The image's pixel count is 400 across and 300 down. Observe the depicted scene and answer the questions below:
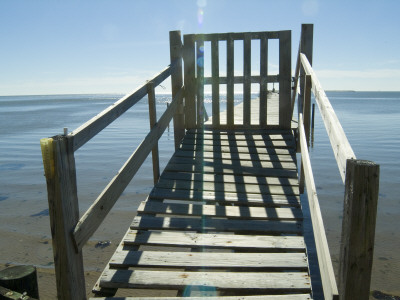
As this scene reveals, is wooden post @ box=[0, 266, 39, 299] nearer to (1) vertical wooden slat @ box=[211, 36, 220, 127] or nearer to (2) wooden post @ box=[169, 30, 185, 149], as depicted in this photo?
(2) wooden post @ box=[169, 30, 185, 149]

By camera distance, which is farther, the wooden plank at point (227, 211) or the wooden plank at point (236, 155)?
the wooden plank at point (236, 155)

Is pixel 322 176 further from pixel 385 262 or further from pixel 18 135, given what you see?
pixel 18 135

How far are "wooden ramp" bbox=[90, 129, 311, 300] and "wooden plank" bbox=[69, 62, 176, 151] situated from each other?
1166 mm

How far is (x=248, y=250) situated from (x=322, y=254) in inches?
37.8

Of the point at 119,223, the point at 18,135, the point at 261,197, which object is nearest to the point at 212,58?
the point at 261,197

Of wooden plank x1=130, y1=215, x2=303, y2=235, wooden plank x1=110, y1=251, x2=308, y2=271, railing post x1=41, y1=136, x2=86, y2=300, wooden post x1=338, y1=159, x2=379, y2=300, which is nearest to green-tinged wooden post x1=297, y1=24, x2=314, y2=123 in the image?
wooden plank x1=130, y1=215, x2=303, y2=235

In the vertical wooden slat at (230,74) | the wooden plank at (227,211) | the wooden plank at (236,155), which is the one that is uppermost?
the vertical wooden slat at (230,74)

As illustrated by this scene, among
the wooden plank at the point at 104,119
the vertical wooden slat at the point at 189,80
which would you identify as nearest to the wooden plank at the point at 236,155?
the vertical wooden slat at the point at 189,80

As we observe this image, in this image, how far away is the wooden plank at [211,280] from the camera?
2570 millimetres

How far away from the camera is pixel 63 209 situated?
2.14 meters

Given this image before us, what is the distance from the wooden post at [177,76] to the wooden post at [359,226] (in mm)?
→ 4142

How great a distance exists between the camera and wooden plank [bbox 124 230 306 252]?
3.09 meters

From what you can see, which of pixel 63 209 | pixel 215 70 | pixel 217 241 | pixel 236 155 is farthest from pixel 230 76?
pixel 63 209

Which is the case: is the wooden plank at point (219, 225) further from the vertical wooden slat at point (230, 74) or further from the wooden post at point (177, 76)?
the vertical wooden slat at point (230, 74)
